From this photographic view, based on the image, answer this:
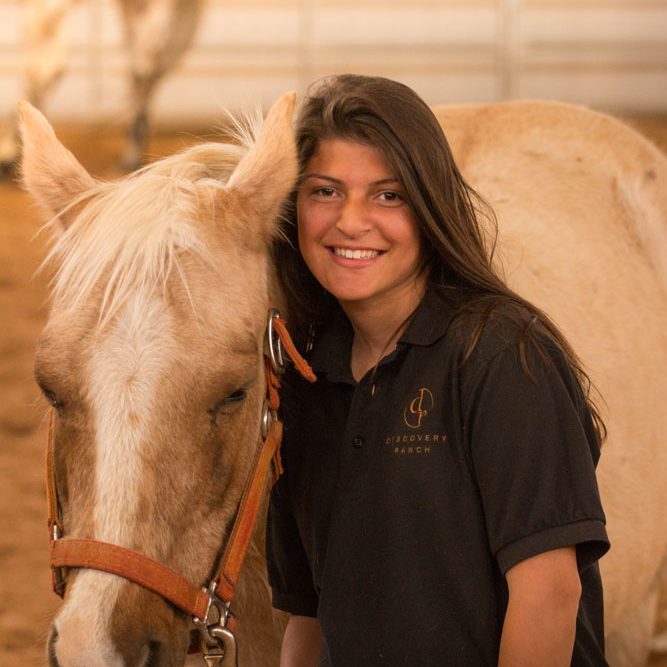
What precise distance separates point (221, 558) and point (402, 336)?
18.3 inches

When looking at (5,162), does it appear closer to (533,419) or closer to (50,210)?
(50,210)

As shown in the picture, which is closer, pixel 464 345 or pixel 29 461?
pixel 464 345

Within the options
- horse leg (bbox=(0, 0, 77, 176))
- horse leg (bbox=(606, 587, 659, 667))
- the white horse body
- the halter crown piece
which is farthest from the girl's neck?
horse leg (bbox=(0, 0, 77, 176))

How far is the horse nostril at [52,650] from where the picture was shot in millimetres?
1712

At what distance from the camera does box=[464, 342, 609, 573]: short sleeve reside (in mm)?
1754

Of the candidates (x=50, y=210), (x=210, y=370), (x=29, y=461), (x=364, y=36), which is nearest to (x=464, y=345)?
(x=210, y=370)

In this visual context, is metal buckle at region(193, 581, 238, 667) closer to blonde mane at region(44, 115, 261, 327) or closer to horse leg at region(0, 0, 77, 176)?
blonde mane at region(44, 115, 261, 327)

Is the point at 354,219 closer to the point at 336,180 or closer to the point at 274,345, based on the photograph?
the point at 336,180

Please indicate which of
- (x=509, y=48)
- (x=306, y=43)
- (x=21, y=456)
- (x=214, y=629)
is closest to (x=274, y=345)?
(x=214, y=629)

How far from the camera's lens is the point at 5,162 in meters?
10.3

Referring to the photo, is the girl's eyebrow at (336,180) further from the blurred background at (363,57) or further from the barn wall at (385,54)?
the barn wall at (385,54)

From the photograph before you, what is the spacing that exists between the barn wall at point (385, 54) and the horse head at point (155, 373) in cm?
1179

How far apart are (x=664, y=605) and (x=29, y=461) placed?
2.74 meters

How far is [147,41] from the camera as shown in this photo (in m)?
10.4
